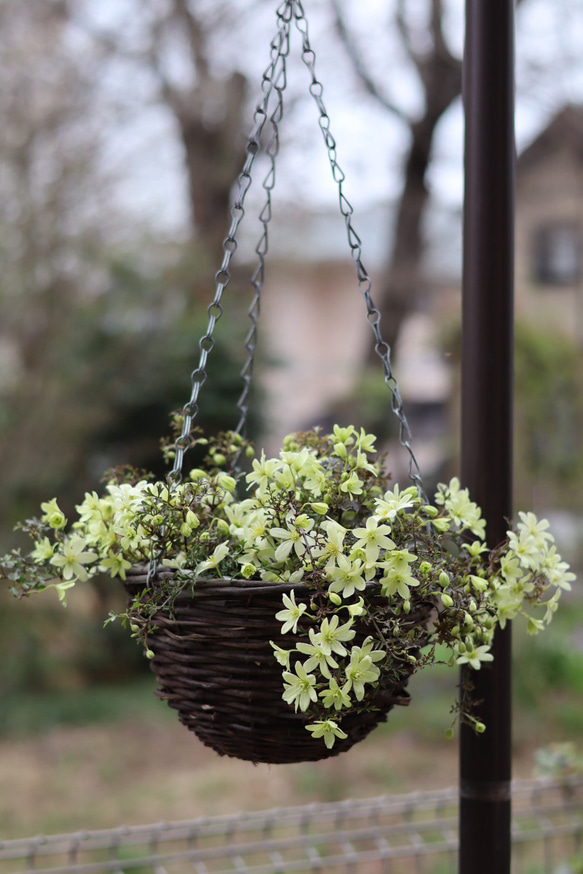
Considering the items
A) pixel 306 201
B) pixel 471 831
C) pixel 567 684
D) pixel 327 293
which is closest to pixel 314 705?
pixel 471 831

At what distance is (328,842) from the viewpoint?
279cm

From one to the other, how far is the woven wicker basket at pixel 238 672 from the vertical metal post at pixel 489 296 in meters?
0.22

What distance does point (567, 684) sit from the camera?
15.6 feet

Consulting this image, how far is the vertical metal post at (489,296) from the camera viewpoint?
1.11 m

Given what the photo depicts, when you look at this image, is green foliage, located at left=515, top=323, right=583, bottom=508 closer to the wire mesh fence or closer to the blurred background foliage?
the blurred background foliage

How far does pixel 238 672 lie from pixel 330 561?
0.16m

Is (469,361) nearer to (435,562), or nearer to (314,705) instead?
(435,562)

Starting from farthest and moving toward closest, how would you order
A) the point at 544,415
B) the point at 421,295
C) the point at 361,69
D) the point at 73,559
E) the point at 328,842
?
the point at 421,295, the point at 361,69, the point at 544,415, the point at 328,842, the point at 73,559

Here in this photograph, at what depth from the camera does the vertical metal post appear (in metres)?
1.11

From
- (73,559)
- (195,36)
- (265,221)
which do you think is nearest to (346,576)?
(73,559)

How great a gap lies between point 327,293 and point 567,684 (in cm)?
1052

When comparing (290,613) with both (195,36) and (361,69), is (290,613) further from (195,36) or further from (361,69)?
(195,36)

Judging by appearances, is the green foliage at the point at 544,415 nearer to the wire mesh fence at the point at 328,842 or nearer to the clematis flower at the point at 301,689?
the wire mesh fence at the point at 328,842

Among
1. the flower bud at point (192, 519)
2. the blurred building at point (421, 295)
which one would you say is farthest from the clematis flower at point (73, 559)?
the blurred building at point (421, 295)
